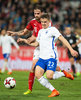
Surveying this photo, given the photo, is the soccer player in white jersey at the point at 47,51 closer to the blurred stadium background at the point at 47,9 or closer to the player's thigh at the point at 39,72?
the player's thigh at the point at 39,72

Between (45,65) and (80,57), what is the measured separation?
915 centimetres

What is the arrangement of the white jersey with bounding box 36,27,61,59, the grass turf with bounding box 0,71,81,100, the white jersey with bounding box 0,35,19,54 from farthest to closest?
the white jersey with bounding box 0,35,19,54 < the white jersey with bounding box 36,27,61,59 < the grass turf with bounding box 0,71,81,100

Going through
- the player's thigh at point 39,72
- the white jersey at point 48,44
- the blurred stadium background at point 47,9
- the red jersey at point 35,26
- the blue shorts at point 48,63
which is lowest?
the player's thigh at point 39,72

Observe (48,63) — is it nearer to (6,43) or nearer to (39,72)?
(39,72)

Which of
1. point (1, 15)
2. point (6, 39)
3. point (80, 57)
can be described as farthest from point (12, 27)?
point (80, 57)

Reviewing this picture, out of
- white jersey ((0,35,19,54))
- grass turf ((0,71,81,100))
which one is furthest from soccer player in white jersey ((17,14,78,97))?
white jersey ((0,35,19,54))

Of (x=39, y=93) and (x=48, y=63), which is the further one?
(x=39, y=93)

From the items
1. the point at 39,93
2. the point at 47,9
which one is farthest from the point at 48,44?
the point at 47,9

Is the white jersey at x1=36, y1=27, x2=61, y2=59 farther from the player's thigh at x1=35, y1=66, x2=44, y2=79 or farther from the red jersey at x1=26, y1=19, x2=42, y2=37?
the red jersey at x1=26, y1=19, x2=42, y2=37

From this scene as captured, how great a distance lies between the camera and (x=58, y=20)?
891 inches

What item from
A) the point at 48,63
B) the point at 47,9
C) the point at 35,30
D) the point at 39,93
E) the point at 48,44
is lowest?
the point at 39,93

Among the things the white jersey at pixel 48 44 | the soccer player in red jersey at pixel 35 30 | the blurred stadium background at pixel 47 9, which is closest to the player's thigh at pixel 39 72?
the white jersey at pixel 48 44

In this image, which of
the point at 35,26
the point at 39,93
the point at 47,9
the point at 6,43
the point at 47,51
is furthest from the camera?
the point at 47,9

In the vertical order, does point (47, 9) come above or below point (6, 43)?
above
